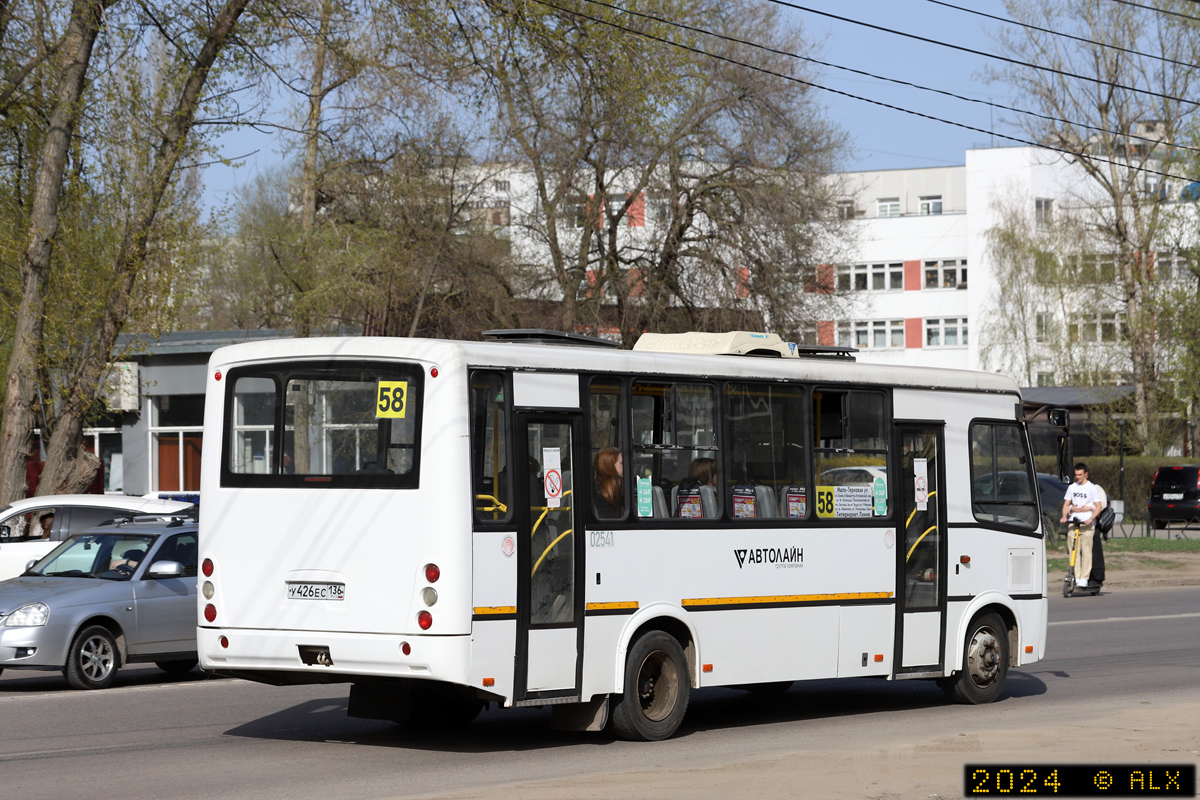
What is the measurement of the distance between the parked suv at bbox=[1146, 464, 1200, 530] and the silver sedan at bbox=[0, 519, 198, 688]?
3482 centimetres

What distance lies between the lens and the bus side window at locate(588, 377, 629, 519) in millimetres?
10445

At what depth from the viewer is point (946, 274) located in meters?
76.6

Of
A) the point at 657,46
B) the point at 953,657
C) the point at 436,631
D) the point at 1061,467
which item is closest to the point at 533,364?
the point at 436,631

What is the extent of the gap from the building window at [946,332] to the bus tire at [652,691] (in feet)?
225

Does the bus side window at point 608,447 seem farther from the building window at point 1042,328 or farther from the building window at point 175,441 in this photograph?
the building window at point 1042,328

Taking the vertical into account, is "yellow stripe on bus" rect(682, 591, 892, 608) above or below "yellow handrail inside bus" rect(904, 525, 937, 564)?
below

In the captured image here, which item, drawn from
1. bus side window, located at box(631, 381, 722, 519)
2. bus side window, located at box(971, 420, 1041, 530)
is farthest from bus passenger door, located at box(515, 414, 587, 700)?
bus side window, located at box(971, 420, 1041, 530)

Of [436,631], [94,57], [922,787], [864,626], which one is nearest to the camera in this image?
[922,787]

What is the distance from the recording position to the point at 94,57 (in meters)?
23.0

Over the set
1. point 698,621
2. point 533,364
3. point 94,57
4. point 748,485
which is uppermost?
point 94,57

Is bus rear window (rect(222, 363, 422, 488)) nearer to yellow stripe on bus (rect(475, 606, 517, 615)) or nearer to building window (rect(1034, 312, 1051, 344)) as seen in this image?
yellow stripe on bus (rect(475, 606, 517, 615))

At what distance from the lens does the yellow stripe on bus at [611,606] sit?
10227 mm

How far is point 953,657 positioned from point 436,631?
5182 millimetres

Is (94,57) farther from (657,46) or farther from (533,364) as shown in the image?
(533,364)
